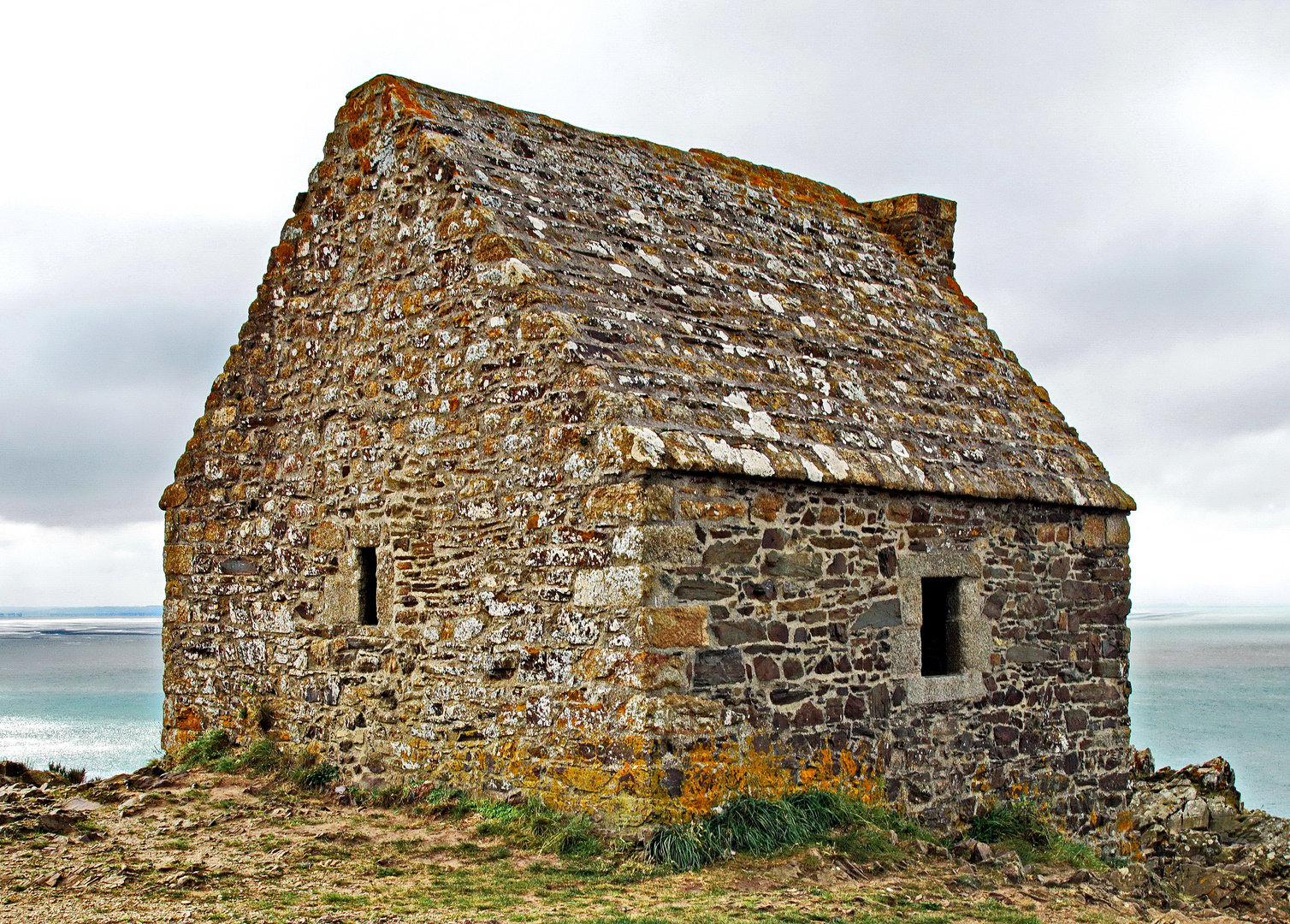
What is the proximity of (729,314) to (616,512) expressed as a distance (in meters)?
2.75

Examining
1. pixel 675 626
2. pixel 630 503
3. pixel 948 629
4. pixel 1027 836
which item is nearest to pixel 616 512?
pixel 630 503

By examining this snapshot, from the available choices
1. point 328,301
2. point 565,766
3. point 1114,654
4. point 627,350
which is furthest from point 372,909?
point 1114,654

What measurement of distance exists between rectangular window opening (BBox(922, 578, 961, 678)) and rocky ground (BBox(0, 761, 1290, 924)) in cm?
165

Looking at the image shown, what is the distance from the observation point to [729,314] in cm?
1059

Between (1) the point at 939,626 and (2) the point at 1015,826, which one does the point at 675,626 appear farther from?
(2) the point at 1015,826

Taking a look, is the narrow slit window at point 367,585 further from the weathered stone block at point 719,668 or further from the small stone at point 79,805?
the weathered stone block at point 719,668

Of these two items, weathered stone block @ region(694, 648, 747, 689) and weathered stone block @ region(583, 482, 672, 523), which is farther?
weathered stone block @ region(694, 648, 747, 689)

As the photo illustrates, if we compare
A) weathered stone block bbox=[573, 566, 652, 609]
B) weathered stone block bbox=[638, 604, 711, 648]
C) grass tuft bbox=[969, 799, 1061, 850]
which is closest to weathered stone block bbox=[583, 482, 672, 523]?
weathered stone block bbox=[573, 566, 652, 609]

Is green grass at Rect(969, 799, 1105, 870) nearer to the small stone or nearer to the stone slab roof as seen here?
the stone slab roof

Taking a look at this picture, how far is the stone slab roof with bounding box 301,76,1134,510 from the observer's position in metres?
9.20

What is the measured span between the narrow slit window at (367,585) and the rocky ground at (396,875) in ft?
4.67

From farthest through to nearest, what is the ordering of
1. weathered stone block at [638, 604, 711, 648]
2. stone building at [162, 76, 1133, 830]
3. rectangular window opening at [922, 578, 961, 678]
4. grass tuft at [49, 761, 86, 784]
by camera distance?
grass tuft at [49, 761, 86, 784] → rectangular window opening at [922, 578, 961, 678] → stone building at [162, 76, 1133, 830] → weathered stone block at [638, 604, 711, 648]

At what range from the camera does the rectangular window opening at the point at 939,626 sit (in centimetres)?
1077

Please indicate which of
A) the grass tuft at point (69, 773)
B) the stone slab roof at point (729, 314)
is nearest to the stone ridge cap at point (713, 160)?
the stone slab roof at point (729, 314)
